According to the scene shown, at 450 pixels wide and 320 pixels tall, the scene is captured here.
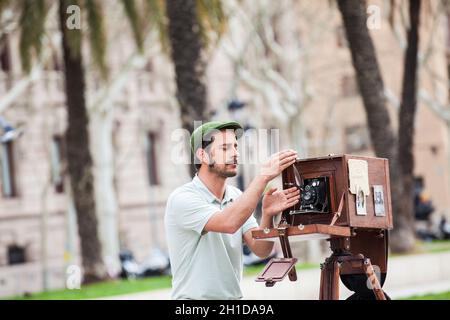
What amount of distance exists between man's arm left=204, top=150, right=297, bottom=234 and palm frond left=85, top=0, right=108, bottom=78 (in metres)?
16.0

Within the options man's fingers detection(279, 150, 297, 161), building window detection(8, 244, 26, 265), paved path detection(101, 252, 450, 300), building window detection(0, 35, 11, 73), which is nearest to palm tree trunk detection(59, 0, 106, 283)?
paved path detection(101, 252, 450, 300)

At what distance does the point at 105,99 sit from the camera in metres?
30.2

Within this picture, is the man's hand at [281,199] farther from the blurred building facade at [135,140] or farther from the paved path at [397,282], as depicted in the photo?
the blurred building facade at [135,140]

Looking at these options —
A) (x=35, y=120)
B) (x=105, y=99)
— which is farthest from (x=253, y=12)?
(x=35, y=120)

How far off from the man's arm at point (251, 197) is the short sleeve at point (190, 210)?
0.11 metres

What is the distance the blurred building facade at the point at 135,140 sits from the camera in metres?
35.4

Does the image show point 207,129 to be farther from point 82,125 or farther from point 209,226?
point 82,125

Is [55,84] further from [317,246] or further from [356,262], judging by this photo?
[356,262]

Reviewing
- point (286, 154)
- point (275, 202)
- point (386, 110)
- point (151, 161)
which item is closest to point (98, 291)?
point (386, 110)

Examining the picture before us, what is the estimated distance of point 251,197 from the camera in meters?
5.00

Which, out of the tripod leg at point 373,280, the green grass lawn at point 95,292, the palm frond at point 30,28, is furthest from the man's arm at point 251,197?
the palm frond at point 30,28

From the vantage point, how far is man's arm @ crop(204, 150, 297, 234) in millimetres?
4984

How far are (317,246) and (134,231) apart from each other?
15.7m

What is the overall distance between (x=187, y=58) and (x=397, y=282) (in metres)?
4.31
